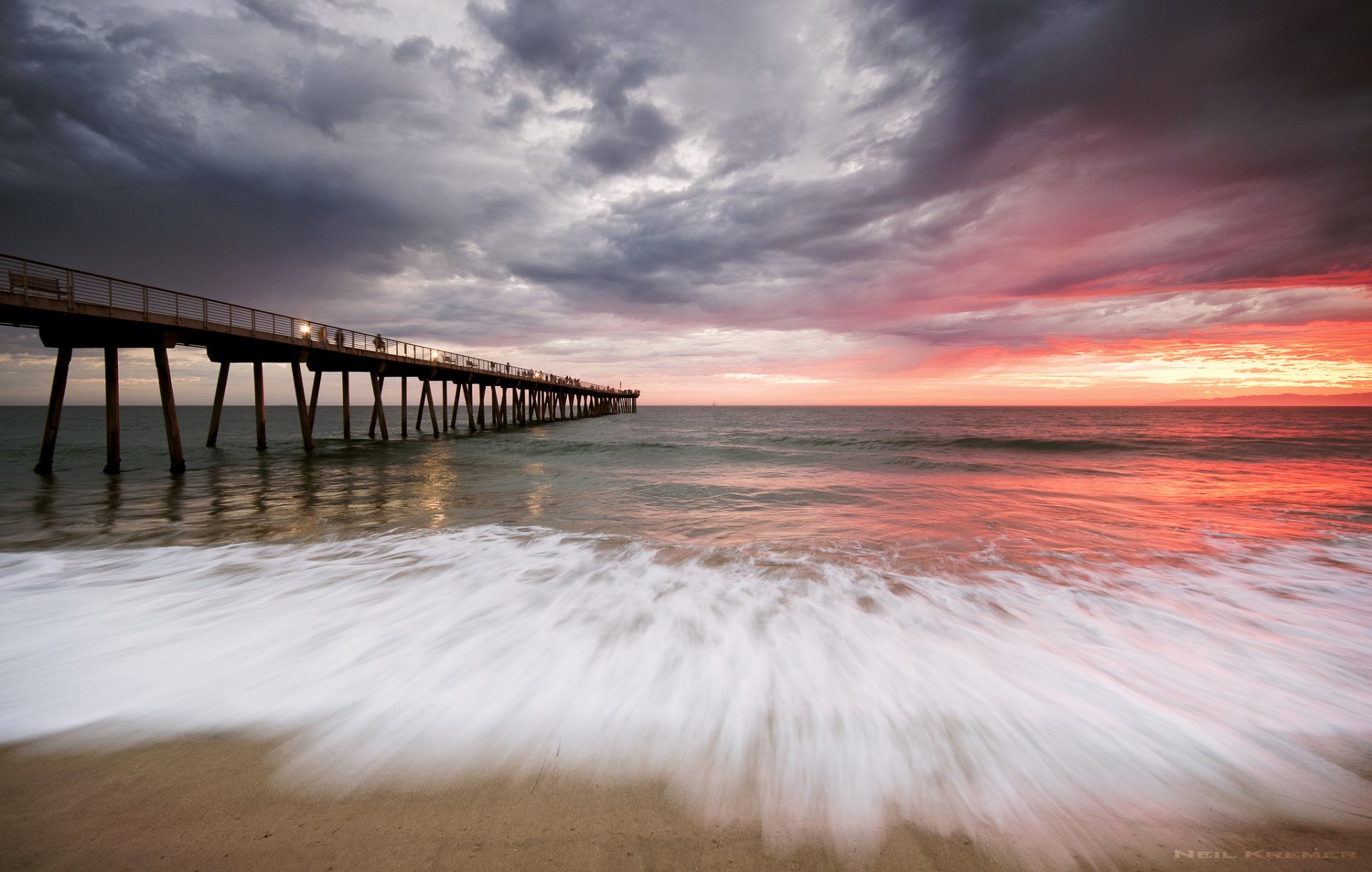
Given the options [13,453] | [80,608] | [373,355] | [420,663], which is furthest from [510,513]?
[13,453]

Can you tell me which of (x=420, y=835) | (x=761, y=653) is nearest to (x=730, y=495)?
(x=761, y=653)

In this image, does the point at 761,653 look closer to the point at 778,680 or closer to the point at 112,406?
the point at 778,680

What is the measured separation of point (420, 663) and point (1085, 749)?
419cm

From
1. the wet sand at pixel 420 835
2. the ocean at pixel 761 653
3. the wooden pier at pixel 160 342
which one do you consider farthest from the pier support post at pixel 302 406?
the wet sand at pixel 420 835

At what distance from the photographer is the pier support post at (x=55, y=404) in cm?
1317

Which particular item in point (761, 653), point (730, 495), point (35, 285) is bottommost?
point (730, 495)

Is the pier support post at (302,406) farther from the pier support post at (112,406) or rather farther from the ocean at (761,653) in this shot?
the ocean at (761,653)

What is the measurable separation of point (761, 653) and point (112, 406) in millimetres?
18612

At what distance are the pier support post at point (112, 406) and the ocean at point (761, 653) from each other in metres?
6.13

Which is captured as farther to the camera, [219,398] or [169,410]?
[219,398]

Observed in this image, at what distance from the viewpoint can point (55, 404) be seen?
13.4m

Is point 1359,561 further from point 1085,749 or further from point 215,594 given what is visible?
point 215,594

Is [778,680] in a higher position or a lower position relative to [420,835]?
lower

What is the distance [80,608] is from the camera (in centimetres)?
469
